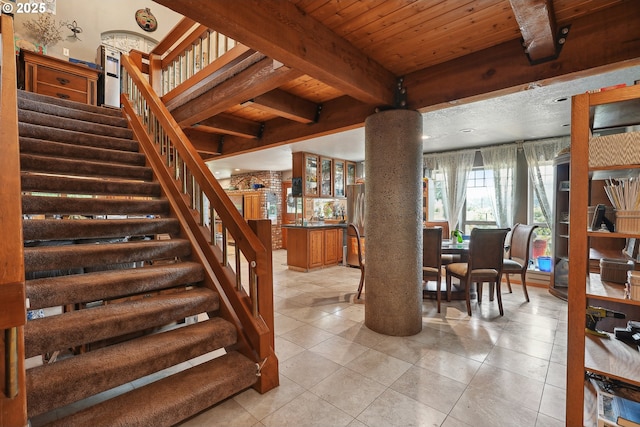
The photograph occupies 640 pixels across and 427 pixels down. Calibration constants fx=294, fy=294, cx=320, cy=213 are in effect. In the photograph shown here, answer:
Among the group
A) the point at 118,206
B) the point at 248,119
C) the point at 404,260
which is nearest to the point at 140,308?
the point at 118,206

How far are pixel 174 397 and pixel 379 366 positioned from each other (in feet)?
4.81

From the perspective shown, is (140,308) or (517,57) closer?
(140,308)

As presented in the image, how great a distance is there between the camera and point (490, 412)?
5.89 feet

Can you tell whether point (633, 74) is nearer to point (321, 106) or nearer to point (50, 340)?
point (321, 106)

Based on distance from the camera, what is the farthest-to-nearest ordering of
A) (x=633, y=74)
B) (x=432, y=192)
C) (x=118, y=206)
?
1. (x=432, y=192)
2. (x=633, y=74)
3. (x=118, y=206)

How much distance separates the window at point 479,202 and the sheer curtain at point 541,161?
752 mm

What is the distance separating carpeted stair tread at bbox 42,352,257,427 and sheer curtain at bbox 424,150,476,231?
5.47m

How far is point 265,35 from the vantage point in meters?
1.68

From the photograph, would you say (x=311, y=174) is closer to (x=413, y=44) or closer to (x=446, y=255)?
(x=446, y=255)

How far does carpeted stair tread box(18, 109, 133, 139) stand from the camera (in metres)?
3.00

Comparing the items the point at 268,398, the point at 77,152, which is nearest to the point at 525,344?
the point at 268,398

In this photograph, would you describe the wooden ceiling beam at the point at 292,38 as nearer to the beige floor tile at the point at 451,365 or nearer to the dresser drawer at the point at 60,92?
the beige floor tile at the point at 451,365

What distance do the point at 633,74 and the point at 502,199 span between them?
3.07 meters

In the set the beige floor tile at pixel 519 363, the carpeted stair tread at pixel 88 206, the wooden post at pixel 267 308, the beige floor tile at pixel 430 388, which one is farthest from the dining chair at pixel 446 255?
the carpeted stair tread at pixel 88 206
